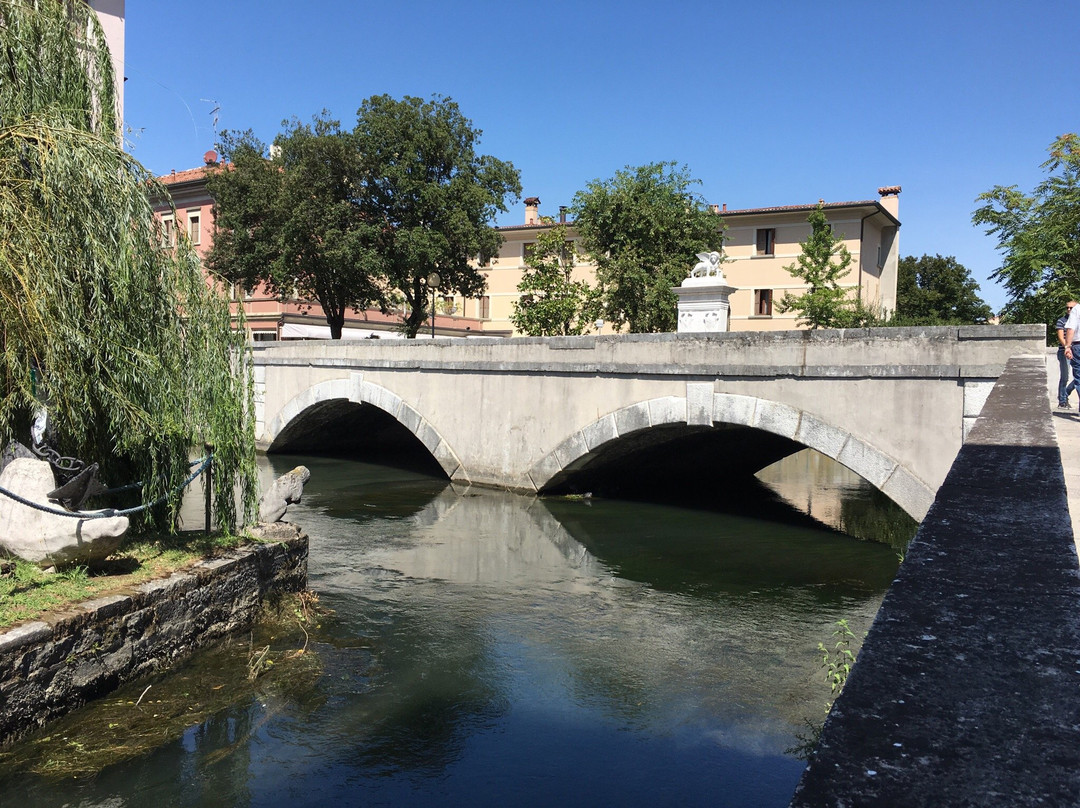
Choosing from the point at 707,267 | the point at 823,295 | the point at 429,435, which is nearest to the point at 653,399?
the point at 707,267

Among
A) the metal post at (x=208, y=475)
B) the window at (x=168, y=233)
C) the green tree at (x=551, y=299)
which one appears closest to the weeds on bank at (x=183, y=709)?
the metal post at (x=208, y=475)

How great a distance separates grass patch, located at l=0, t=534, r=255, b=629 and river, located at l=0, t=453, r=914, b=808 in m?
0.61

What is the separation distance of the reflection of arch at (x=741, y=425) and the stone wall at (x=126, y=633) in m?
5.97

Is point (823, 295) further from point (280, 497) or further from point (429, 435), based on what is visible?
point (280, 497)

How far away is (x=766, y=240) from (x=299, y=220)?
1878cm

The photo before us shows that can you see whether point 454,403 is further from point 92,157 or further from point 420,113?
point 420,113

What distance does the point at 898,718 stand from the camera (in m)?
1.29

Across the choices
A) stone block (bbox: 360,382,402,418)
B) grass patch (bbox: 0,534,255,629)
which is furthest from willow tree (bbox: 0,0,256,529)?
stone block (bbox: 360,382,402,418)

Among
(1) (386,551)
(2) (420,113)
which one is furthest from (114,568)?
(2) (420,113)

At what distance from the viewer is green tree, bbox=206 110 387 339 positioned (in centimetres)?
2109

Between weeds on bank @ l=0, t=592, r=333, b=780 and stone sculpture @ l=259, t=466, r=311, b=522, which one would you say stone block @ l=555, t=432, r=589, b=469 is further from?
weeds on bank @ l=0, t=592, r=333, b=780

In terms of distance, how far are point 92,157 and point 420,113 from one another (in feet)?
56.2

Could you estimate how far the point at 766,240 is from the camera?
33.4 m

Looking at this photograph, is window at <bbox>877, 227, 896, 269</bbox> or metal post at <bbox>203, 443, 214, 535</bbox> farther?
window at <bbox>877, 227, 896, 269</bbox>
